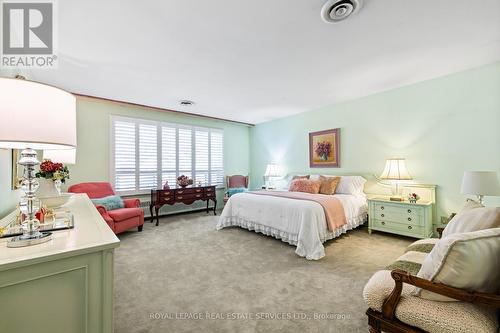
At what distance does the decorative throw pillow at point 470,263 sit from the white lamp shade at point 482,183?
172 centimetres

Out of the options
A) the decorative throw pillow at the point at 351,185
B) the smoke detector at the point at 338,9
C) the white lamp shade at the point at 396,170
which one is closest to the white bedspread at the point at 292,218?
the decorative throw pillow at the point at 351,185

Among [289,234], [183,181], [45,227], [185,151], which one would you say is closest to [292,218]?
Answer: [289,234]

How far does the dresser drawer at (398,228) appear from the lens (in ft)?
10.9

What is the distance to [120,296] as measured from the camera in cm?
203

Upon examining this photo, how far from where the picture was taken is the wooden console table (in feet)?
15.2

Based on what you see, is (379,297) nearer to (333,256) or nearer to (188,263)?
(333,256)

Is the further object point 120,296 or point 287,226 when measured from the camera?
point 287,226

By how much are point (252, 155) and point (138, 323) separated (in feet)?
18.1

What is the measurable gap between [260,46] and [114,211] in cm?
347

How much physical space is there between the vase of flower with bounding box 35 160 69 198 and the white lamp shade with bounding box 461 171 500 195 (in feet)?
14.1

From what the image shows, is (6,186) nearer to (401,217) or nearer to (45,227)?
(45,227)

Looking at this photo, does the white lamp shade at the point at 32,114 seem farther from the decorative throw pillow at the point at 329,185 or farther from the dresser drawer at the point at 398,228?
the dresser drawer at the point at 398,228

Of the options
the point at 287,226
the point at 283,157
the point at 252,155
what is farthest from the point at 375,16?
the point at 252,155

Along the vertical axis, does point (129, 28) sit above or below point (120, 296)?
above
